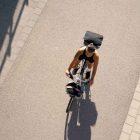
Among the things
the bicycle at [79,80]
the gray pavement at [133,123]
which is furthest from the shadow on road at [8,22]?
the gray pavement at [133,123]

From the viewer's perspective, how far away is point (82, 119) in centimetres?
1145

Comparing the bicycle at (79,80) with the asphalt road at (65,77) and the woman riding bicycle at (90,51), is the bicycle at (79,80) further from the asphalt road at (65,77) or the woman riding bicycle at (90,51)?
the asphalt road at (65,77)

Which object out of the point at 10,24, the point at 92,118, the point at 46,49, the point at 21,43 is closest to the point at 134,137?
the point at 92,118

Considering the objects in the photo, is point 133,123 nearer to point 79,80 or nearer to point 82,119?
point 82,119

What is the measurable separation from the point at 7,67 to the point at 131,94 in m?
4.31

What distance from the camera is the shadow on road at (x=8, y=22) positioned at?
12.8 metres

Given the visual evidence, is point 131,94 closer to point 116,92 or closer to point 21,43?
point 116,92

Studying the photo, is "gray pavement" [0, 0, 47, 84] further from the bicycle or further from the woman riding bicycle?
the woman riding bicycle

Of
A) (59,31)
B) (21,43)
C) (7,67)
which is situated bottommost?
(7,67)

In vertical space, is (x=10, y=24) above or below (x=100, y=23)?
below

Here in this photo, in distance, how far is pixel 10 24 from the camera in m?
13.4

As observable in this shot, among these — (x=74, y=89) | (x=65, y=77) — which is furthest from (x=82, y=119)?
(x=65, y=77)

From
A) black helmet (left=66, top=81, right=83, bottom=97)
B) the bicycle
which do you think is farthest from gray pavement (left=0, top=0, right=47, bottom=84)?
black helmet (left=66, top=81, right=83, bottom=97)

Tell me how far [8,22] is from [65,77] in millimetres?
3239
